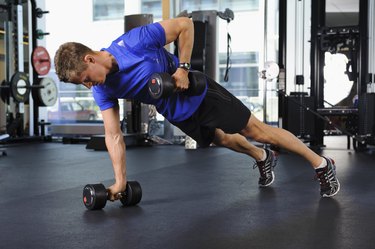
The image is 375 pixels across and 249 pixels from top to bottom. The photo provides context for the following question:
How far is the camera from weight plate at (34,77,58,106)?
20.8 feet

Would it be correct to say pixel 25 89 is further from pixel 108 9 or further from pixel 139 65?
pixel 139 65

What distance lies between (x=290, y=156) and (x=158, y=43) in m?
2.75

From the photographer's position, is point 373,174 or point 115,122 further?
point 373,174

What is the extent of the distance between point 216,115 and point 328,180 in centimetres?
66

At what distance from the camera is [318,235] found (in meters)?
1.56

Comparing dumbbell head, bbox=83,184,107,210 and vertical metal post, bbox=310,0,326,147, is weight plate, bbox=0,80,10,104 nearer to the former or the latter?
vertical metal post, bbox=310,0,326,147

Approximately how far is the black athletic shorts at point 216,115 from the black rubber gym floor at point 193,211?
342mm

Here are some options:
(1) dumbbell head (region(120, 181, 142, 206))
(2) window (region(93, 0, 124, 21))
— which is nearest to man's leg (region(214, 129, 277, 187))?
(1) dumbbell head (region(120, 181, 142, 206))

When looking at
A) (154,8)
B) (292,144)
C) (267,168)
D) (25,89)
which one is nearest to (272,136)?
(292,144)

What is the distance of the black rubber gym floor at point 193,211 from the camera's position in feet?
4.99

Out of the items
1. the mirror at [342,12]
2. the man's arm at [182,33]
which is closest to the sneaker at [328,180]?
the man's arm at [182,33]

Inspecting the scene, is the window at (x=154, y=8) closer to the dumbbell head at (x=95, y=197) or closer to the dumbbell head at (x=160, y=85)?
the dumbbell head at (x=95, y=197)

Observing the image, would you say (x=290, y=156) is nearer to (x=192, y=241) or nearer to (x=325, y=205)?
(x=325, y=205)

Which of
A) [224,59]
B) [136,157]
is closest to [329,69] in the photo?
[224,59]
